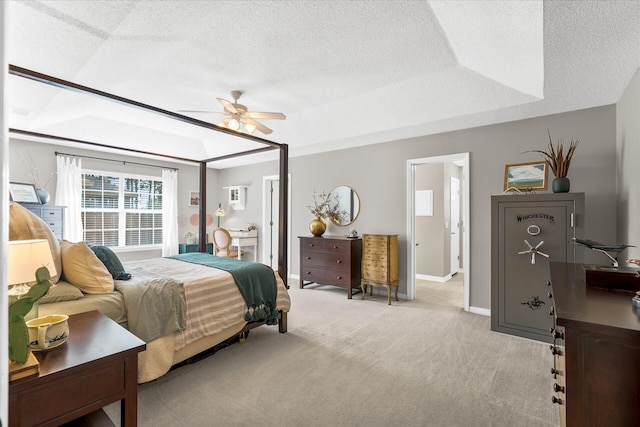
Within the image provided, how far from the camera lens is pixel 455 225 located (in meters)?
6.51

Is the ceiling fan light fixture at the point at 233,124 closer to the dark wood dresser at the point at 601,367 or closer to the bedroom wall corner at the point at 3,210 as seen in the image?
the bedroom wall corner at the point at 3,210

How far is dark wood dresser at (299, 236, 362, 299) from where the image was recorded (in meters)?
4.56

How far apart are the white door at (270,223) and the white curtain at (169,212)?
1.86m

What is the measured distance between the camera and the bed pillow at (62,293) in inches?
73.2

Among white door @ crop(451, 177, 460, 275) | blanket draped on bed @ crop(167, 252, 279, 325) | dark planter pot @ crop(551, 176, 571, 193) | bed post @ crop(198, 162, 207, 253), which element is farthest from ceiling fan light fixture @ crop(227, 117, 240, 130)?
white door @ crop(451, 177, 460, 275)

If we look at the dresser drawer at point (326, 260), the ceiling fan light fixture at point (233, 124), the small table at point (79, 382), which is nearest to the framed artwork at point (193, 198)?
the dresser drawer at point (326, 260)

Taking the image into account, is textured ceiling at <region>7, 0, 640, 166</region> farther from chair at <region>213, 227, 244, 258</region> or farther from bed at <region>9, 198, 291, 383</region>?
chair at <region>213, 227, 244, 258</region>

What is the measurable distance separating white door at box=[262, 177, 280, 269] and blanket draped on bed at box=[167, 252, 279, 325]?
131 inches

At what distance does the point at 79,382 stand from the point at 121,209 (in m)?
5.58

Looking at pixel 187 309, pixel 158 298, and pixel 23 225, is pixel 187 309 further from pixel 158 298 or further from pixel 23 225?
pixel 23 225

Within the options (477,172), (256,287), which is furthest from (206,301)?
(477,172)

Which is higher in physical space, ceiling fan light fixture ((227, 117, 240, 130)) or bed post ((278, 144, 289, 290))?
ceiling fan light fixture ((227, 117, 240, 130))

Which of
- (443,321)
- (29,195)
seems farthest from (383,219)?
(29,195)

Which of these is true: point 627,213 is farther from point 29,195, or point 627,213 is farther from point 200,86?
point 29,195
